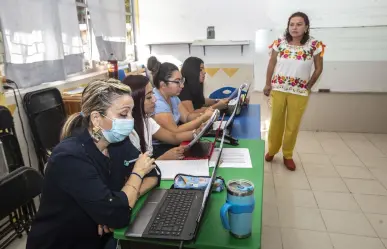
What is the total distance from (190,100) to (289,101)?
3.35 feet

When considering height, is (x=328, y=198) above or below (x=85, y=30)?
below

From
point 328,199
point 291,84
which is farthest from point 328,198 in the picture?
point 291,84

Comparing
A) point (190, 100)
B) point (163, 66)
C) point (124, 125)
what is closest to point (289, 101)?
point (190, 100)

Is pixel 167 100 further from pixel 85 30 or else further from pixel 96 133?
pixel 85 30

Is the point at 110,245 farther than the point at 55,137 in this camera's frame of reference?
No

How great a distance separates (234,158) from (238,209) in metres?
0.65

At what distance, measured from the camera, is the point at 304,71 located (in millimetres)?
2793

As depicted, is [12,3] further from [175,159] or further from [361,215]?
[361,215]

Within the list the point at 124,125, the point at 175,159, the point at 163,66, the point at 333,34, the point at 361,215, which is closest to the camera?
the point at 124,125

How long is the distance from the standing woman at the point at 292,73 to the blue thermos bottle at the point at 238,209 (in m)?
2.13

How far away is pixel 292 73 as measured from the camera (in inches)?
111

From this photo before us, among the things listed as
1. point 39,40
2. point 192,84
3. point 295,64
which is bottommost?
point 192,84

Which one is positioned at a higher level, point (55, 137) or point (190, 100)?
point (190, 100)

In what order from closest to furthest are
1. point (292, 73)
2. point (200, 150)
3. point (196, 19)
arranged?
point (200, 150) < point (292, 73) < point (196, 19)
